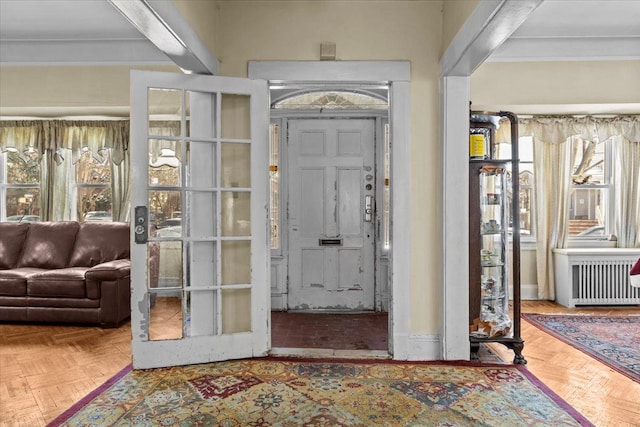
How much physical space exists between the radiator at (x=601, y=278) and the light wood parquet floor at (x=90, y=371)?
143 centimetres

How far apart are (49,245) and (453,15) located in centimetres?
487

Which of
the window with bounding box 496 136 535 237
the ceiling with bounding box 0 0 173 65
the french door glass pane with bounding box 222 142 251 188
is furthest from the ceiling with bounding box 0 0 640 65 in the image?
the french door glass pane with bounding box 222 142 251 188

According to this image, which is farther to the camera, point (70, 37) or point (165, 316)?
point (70, 37)

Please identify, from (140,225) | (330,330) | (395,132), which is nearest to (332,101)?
(395,132)

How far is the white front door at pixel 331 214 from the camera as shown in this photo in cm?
521

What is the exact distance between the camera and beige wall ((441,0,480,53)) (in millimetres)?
2866

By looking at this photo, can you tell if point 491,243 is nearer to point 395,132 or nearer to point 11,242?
point 395,132

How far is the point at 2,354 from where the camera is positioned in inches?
144

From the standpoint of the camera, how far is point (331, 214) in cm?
525

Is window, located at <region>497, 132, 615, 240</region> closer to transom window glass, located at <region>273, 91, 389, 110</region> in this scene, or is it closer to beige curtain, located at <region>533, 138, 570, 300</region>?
beige curtain, located at <region>533, 138, 570, 300</region>

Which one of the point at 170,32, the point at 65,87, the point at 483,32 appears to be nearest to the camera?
the point at 483,32

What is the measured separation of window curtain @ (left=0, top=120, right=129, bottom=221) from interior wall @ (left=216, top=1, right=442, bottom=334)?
2.98 m

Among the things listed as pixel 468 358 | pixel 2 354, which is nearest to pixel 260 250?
pixel 468 358

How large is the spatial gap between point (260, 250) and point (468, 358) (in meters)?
1.84
